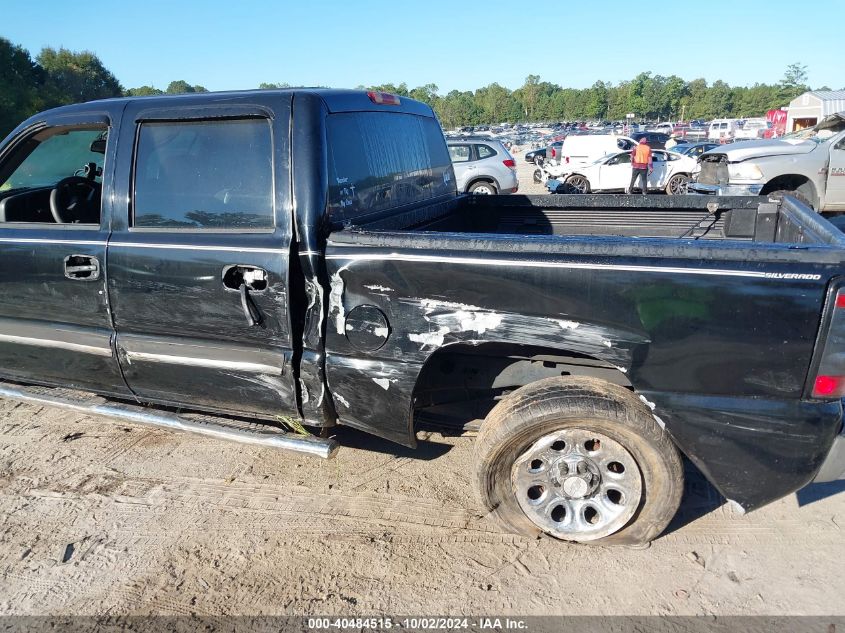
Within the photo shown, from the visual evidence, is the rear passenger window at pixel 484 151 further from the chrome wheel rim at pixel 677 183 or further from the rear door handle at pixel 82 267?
the rear door handle at pixel 82 267

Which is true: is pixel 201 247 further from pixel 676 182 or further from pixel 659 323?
pixel 676 182

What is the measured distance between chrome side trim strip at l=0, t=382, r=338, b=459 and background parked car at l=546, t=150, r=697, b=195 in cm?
1554

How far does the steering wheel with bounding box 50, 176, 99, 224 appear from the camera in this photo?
12.6ft

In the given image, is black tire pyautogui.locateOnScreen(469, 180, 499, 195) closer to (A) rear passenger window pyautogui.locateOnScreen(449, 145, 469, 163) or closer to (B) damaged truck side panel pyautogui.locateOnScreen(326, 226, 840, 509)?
(A) rear passenger window pyautogui.locateOnScreen(449, 145, 469, 163)

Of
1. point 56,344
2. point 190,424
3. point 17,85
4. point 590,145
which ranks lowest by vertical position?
point 190,424

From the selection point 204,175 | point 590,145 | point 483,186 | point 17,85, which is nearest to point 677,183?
point 590,145

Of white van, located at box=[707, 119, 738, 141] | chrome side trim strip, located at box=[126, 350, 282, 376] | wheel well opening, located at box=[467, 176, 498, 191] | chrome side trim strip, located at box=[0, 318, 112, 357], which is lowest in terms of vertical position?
chrome side trim strip, located at box=[126, 350, 282, 376]

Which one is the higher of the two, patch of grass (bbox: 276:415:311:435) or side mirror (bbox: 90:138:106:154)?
side mirror (bbox: 90:138:106:154)

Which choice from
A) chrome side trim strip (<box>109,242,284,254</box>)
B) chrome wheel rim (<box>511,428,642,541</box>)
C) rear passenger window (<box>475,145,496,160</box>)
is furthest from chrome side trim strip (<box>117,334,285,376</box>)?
rear passenger window (<box>475,145,496,160</box>)

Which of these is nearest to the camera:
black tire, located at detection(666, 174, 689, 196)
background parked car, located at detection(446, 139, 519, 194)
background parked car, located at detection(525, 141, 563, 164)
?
background parked car, located at detection(446, 139, 519, 194)

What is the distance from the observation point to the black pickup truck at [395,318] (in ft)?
7.86

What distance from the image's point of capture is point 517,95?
14312 cm

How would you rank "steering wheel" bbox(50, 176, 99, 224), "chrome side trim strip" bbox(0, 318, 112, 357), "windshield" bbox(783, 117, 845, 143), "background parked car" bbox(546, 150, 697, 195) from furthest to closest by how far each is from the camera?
"background parked car" bbox(546, 150, 697, 195), "windshield" bbox(783, 117, 845, 143), "steering wheel" bbox(50, 176, 99, 224), "chrome side trim strip" bbox(0, 318, 112, 357)

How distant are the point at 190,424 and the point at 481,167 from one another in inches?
470
